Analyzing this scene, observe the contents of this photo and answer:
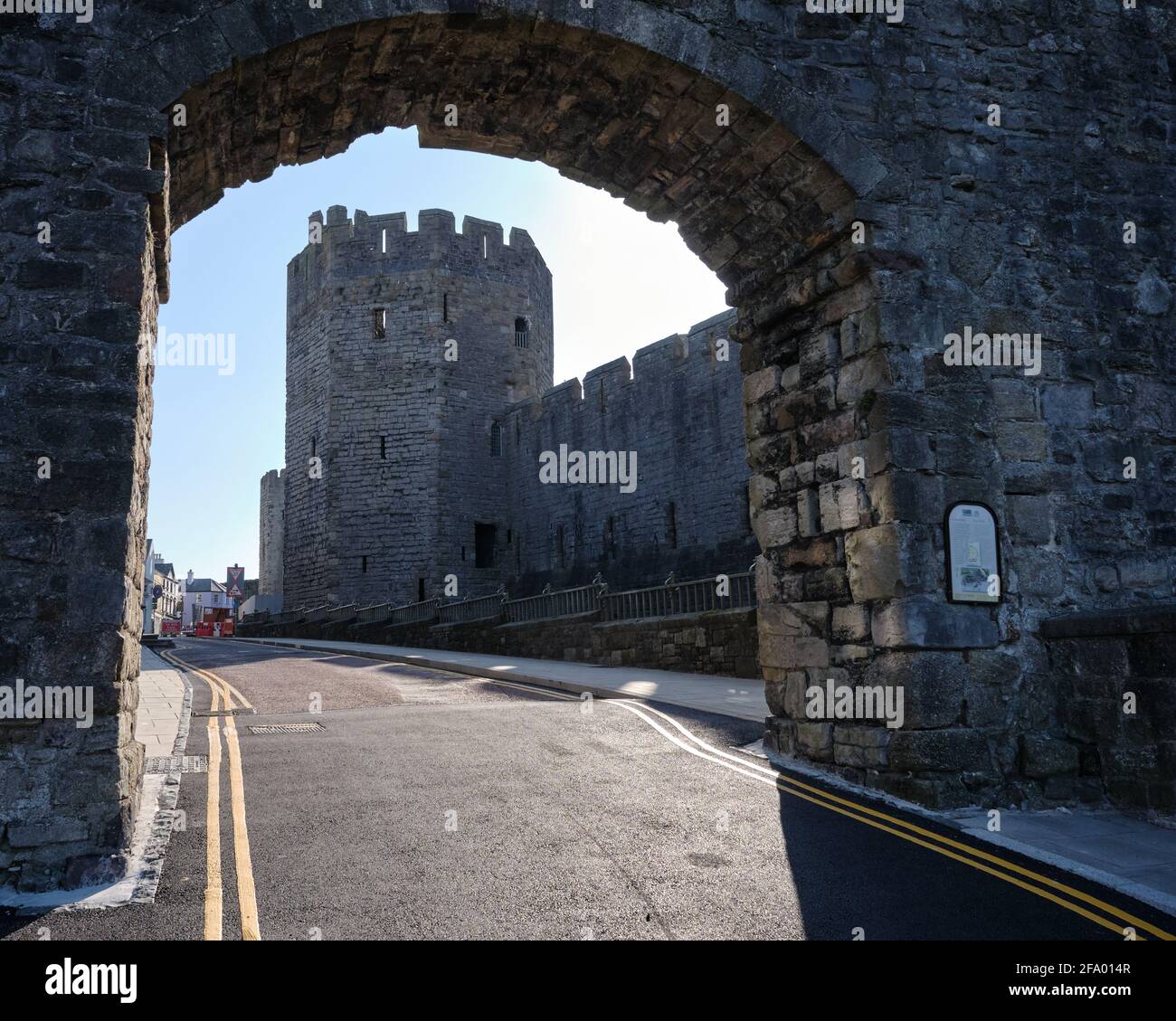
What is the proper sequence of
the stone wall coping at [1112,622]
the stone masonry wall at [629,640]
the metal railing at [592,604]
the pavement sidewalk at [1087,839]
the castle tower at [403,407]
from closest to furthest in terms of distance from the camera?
the pavement sidewalk at [1087,839], the stone wall coping at [1112,622], the stone masonry wall at [629,640], the metal railing at [592,604], the castle tower at [403,407]

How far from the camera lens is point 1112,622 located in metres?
6.17

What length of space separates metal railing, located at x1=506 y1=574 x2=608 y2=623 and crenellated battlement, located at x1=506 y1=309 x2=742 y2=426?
7.51 meters

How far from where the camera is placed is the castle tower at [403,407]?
3431 centimetres

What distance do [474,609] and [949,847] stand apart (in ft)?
68.8

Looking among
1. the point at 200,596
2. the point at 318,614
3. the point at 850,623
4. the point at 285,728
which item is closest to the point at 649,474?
the point at 318,614

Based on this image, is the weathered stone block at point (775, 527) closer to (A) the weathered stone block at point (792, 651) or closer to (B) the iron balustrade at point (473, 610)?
(A) the weathered stone block at point (792, 651)

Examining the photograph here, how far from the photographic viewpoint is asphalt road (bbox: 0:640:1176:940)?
160 inches

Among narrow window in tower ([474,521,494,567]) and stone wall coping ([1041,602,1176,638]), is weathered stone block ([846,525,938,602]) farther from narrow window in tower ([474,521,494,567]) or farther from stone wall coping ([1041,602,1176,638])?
narrow window in tower ([474,521,494,567])

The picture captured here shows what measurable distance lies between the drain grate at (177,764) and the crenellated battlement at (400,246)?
3024 cm

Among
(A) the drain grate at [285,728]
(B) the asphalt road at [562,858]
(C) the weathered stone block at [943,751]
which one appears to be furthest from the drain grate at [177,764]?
(C) the weathered stone block at [943,751]

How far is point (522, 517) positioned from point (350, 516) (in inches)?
259

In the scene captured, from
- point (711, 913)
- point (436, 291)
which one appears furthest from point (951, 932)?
point (436, 291)

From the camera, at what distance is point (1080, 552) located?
693 cm

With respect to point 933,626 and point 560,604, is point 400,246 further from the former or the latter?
point 933,626
